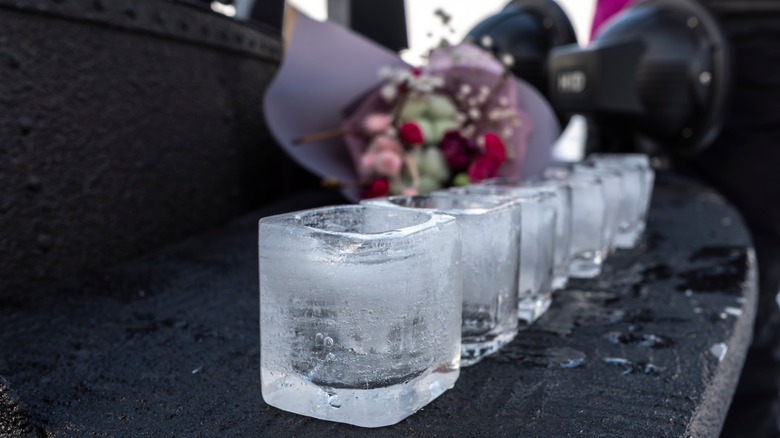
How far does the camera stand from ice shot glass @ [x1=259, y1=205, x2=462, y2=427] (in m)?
0.44

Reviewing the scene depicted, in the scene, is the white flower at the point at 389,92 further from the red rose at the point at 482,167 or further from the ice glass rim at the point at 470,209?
the ice glass rim at the point at 470,209

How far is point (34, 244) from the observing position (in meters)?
0.81

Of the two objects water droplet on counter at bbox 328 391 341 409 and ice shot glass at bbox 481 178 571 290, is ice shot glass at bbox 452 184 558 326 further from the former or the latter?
water droplet on counter at bbox 328 391 341 409

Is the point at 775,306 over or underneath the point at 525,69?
underneath

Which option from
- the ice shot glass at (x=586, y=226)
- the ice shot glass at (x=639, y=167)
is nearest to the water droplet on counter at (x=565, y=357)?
the ice shot glass at (x=586, y=226)

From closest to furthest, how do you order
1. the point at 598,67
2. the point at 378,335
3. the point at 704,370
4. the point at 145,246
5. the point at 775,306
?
the point at 378,335 → the point at 704,370 → the point at 145,246 → the point at 598,67 → the point at 775,306

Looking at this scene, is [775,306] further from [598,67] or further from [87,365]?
[87,365]

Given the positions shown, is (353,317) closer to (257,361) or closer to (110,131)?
(257,361)

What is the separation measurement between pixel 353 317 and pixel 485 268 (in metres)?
0.18

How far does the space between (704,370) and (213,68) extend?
39.5 inches

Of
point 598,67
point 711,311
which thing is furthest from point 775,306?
point 711,311

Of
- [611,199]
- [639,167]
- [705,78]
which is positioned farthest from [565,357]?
[705,78]

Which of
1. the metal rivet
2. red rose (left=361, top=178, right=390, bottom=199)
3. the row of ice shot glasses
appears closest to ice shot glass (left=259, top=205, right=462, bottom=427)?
the row of ice shot glasses

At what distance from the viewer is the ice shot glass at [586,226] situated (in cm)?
88
